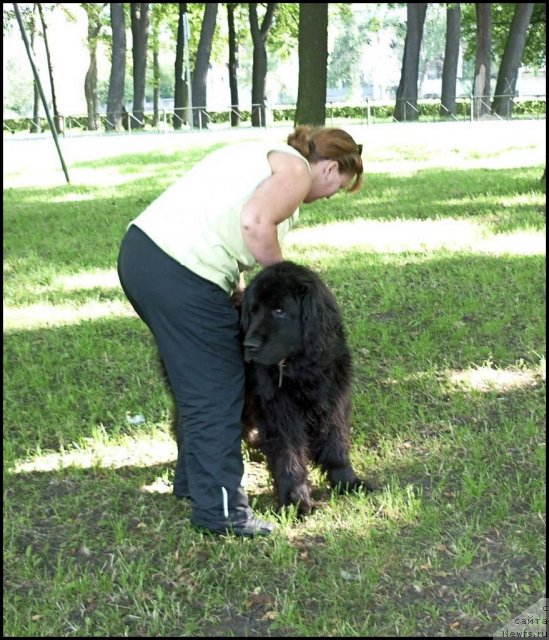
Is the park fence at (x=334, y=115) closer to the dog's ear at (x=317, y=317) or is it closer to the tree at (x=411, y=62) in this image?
the tree at (x=411, y=62)

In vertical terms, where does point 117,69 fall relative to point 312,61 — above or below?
above

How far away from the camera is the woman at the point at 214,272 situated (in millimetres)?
3459

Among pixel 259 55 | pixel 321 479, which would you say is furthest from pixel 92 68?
pixel 321 479

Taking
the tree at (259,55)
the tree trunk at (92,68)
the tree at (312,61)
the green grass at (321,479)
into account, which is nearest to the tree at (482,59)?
the tree at (259,55)

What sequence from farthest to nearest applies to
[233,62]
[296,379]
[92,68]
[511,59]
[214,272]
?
[92,68] → [233,62] → [511,59] → [296,379] → [214,272]

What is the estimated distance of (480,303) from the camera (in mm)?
6574

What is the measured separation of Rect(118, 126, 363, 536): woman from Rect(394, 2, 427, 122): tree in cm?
3298

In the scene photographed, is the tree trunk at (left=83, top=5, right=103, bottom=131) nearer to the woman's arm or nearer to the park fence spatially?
the park fence

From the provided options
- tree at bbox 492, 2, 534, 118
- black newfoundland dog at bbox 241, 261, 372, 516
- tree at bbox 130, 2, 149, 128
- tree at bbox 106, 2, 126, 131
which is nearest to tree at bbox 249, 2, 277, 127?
tree at bbox 130, 2, 149, 128

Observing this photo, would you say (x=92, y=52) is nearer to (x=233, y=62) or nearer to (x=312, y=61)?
(x=233, y=62)

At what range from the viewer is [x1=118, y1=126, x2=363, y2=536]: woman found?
346 centimetres

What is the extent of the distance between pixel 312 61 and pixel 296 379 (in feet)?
32.7

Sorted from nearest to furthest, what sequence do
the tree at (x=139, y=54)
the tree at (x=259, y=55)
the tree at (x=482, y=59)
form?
the tree at (x=482, y=59) → the tree at (x=259, y=55) → the tree at (x=139, y=54)

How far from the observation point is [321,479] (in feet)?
13.6
